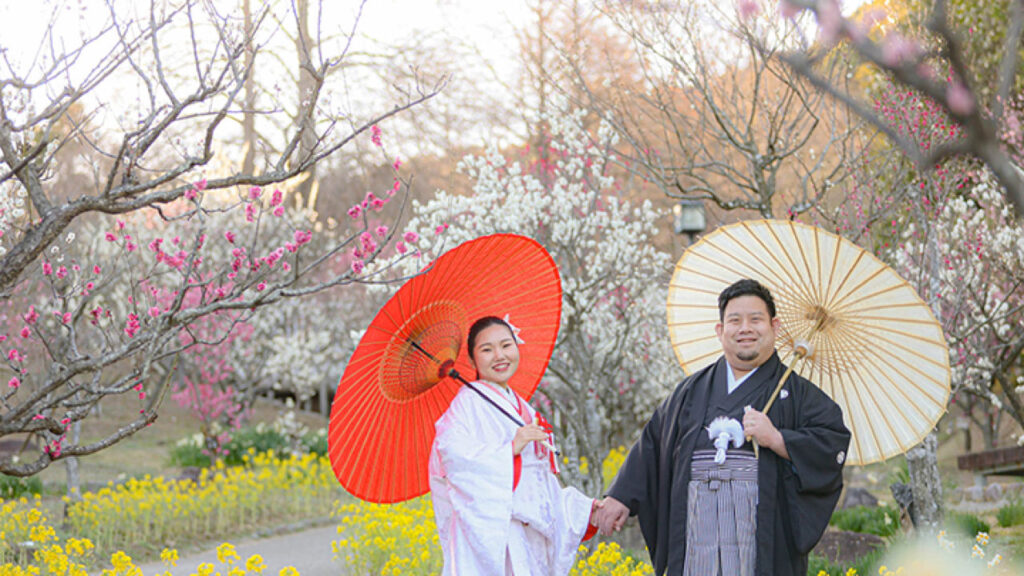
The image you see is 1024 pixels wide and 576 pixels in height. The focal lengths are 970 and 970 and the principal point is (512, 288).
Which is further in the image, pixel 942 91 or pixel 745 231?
pixel 745 231

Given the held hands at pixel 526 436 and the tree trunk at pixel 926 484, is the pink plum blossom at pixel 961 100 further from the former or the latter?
the tree trunk at pixel 926 484

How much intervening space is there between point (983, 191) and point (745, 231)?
5393 mm

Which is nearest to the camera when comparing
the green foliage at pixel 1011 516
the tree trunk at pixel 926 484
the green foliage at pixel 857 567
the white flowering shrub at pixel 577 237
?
the green foliage at pixel 857 567

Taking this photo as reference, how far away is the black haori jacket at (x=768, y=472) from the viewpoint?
3.28 metres

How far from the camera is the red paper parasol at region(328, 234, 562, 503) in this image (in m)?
3.51

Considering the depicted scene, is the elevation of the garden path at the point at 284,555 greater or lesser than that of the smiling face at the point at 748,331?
lesser

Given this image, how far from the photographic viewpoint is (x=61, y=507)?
31.3 ft

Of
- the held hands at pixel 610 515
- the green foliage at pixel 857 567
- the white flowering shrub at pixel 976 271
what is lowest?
the green foliage at pixel 857 567

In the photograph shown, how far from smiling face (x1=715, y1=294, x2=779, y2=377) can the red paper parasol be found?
2.43 ft

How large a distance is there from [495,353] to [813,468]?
46.8 inches

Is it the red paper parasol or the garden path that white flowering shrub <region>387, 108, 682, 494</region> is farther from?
the red paper parasol

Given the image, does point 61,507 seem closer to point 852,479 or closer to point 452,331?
point 452,331

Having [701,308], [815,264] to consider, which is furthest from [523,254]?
[815,264]

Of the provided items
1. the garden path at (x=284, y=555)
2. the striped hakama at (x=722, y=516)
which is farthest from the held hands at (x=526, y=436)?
the garden path at (x=284, y=555)
